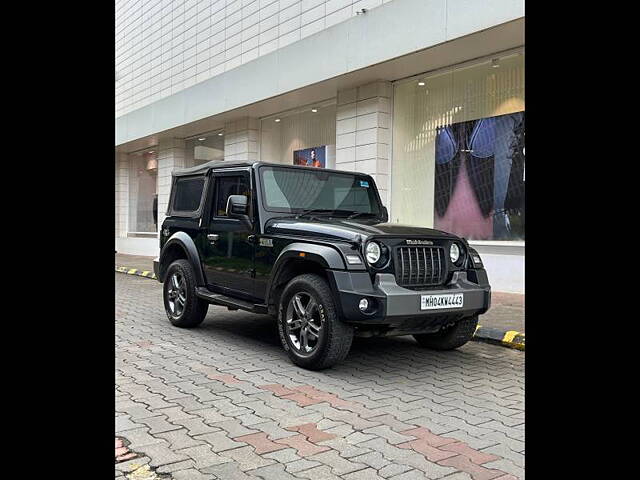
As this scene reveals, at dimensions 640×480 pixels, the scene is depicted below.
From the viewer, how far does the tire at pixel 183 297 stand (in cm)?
712

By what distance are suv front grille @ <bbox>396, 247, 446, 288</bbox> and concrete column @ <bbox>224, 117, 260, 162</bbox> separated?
11.8 m

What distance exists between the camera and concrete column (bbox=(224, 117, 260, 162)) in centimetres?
1698

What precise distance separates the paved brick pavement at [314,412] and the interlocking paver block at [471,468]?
10 millimetres

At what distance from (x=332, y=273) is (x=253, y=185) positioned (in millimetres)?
1744

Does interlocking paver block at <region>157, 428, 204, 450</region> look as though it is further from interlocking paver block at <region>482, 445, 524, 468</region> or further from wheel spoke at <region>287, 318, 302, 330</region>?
wheel spoke at <region>287, 318, 302, 330</region>

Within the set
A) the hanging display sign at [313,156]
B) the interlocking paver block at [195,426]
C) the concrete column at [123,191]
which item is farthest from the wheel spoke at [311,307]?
the concrete column at [123,191]

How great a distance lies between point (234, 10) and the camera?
54.8 ft

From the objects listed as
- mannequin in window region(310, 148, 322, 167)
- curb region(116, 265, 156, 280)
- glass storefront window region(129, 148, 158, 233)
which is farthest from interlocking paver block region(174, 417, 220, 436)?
glass storefront window region(129, 148, 158, 233)

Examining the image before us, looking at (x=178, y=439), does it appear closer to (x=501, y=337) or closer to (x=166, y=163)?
(x=501, y=337)
